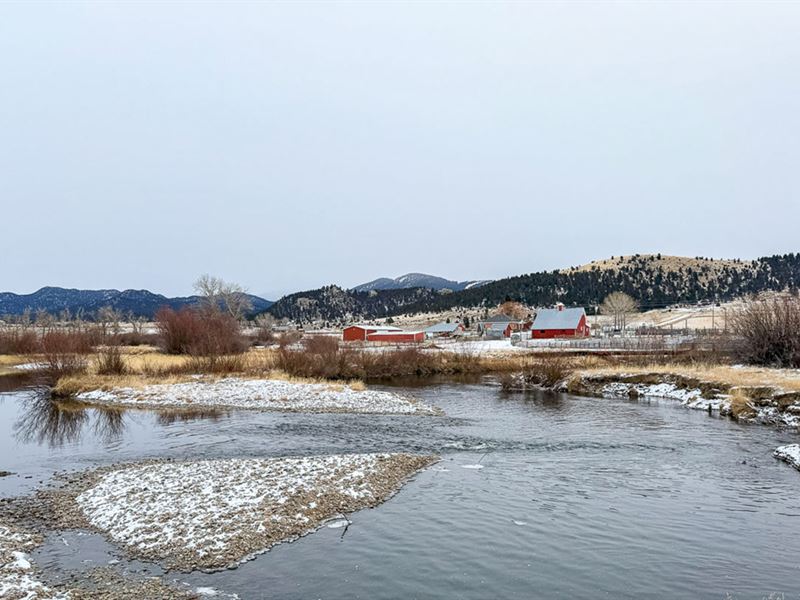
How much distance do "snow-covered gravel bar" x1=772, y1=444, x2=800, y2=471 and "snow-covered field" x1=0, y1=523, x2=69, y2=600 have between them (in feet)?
56.9

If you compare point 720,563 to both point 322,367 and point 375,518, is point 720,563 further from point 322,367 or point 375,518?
point 322,367

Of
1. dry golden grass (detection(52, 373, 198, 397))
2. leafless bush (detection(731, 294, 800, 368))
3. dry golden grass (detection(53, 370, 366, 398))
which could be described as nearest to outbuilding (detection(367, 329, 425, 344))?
dry golden grass (detection(53, 370, 366, 398))

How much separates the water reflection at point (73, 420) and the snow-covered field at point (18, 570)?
1053cm

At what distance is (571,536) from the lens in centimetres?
1090

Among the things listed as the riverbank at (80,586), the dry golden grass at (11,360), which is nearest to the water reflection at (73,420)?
the riverbank at (80,586)

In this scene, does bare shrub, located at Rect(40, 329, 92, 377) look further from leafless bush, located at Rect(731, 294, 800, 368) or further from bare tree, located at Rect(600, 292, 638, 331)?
bare tree, located at Rect(600, 292, 638, 331)

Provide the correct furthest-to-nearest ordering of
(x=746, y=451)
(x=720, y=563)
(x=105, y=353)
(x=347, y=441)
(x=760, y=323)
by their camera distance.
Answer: (x=105, y=353) < (x=760, y=323) < (x=347, y=441) < (x=746, y=451) < (x=720, y=563)

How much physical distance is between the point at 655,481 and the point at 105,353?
3632 centimetres

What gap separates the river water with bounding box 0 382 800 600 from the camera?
29.8 ft

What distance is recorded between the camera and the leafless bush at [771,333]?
3375 centimetres

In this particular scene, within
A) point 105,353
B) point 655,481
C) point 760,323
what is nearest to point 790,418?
point 655,481

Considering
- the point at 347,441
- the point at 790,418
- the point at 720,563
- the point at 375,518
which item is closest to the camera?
the point at 720,563

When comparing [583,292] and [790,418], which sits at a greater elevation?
[583,292]

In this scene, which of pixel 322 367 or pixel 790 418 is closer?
pixel 790 418
